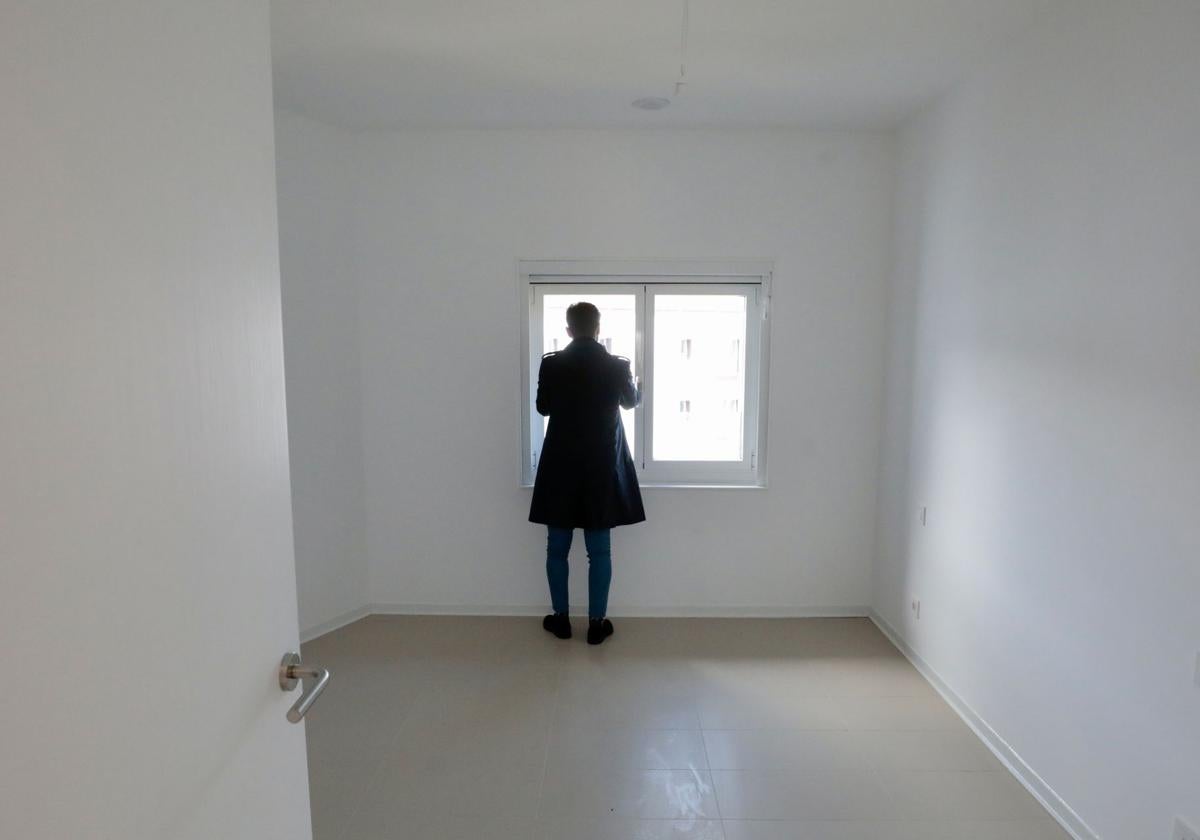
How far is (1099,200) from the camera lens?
1927 millimetres

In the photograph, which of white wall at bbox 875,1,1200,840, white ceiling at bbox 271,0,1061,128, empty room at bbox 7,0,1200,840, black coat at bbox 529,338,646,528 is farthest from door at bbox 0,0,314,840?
black coat at bbox 529,338,646,528

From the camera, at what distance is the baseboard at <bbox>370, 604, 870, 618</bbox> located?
12.0ft

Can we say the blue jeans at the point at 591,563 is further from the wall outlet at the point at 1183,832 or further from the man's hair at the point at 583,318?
the wall outlet at the point at 1183,832

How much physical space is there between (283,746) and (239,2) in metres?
1.05

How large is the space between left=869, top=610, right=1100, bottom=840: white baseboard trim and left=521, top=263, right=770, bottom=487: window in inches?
44.6

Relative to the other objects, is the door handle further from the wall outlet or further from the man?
the man

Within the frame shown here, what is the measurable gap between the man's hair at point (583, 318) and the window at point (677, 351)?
35 cm

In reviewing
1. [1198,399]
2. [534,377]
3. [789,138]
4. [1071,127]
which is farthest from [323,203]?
[1198,399]

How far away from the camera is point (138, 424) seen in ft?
2.28

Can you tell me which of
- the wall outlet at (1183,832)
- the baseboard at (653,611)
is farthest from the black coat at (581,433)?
the wall outlet at (1183,832)

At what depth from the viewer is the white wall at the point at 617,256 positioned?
341 cm

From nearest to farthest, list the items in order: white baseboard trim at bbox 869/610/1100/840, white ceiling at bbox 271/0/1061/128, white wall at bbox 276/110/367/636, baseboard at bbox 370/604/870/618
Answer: white baseboard trim at bbox 869/610/1100/840 → white ceiling at bbox 271/0/1061/128 → white wall at bbox 276/110/367/636 → baseboard at bbox 370/604/870/618

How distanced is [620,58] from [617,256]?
3.48ft

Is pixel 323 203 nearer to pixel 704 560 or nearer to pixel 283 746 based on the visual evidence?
pixel 704 560
